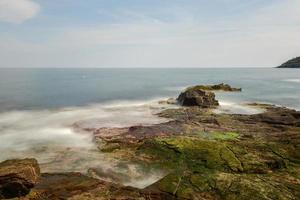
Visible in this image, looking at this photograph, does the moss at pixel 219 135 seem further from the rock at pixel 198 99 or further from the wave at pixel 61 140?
the rock at pixel 198 99

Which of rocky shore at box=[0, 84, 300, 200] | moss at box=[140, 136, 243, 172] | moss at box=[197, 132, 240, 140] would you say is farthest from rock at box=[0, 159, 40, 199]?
moss at box=[197, 132, 240, 140]

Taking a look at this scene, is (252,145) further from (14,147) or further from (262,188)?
(14,147)

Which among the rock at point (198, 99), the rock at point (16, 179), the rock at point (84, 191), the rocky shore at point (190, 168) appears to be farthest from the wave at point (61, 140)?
the rock at point (198, 99)

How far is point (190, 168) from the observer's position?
20.7 meters

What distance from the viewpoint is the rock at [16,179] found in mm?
16500

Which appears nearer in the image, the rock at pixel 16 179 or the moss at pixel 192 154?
the rock at pixel 16 179

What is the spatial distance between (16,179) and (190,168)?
1000 cm

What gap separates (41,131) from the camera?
36.3 metres

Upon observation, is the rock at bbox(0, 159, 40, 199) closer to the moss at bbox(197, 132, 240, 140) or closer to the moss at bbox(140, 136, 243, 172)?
the moss at bbox(140, 136, 243, 172)

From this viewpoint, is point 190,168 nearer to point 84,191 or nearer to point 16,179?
point 84,191

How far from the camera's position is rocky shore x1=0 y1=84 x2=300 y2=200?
16594 millimetres

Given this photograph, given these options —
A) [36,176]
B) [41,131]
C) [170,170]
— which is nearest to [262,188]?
[170,170]

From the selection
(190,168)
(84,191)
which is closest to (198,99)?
(190,168)

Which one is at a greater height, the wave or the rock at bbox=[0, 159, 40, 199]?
the rock at bbox=[0, 159, 40, 199]
